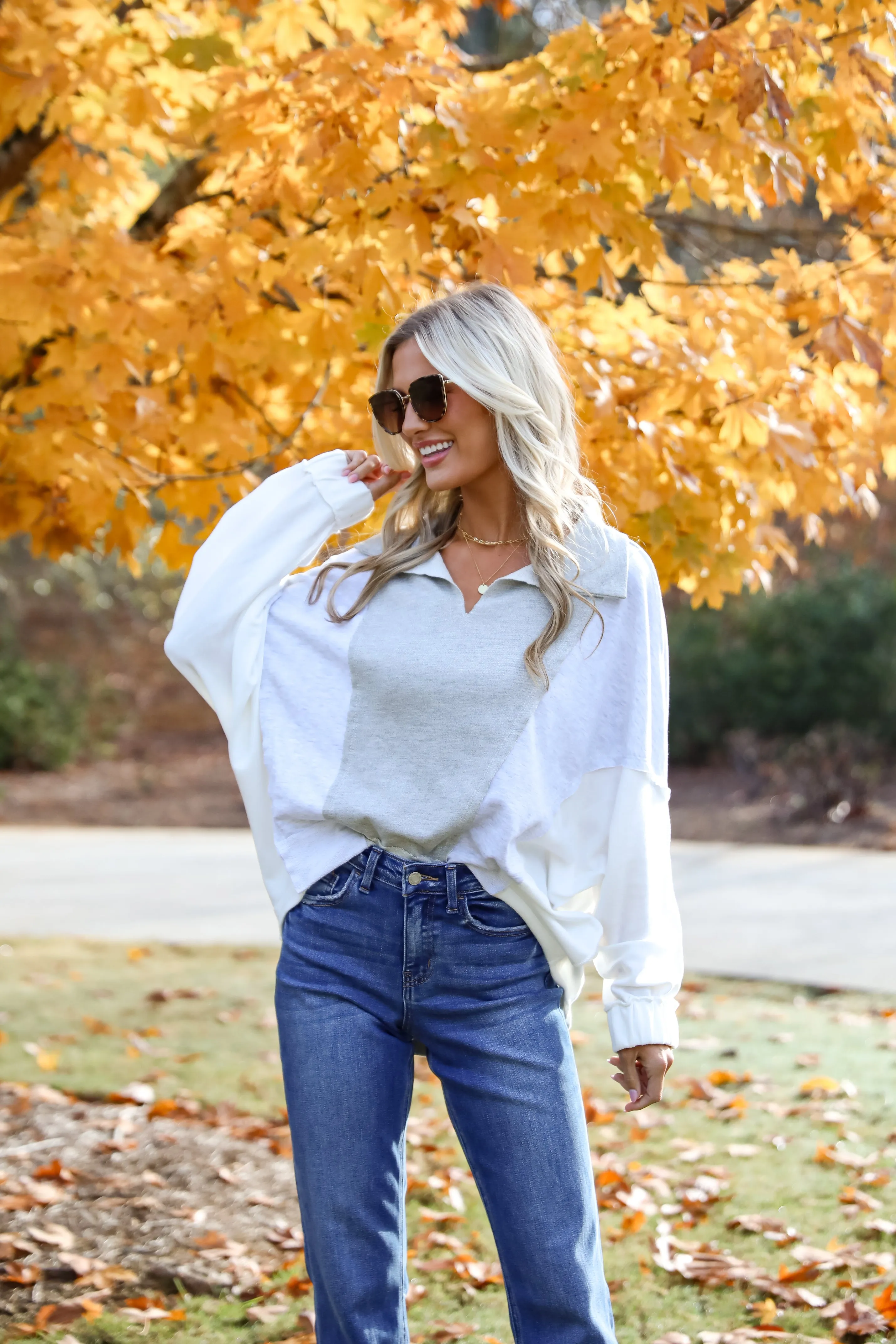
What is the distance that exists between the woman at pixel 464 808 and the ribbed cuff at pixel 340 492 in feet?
0.37

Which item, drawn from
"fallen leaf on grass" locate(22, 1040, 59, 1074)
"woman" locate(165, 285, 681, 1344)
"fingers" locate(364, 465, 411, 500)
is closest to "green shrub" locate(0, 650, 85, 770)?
"fallen leaf on grass" locate(22, 1040, 59, 1074)

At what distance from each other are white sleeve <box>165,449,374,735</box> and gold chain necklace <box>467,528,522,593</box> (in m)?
0.25

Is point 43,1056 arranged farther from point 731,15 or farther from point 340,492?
point 731,15

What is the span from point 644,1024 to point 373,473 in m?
1.07

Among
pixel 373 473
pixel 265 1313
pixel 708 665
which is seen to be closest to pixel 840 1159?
pixel 265 1313

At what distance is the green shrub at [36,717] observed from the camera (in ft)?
48.7

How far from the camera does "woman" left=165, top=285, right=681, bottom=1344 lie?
1931 mm

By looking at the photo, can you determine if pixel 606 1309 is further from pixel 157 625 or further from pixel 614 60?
pixel 157 625

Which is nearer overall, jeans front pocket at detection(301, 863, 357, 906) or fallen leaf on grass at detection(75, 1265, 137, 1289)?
jeans front pocket at detection(301, 863, 357, 906)

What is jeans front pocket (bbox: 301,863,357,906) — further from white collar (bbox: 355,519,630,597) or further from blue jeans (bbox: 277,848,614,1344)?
white collar (bbox: 355,519,630,597)

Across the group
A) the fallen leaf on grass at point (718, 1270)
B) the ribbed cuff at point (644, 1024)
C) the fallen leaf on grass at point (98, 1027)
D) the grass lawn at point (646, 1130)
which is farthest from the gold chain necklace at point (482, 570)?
the fallen leaf on grass at point (98, 1027)

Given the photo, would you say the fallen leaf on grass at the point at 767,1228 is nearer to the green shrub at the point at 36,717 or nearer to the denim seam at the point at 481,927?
the denim seam at the point at 481,927

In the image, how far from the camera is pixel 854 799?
409 inches

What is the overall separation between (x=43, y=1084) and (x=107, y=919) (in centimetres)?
281
